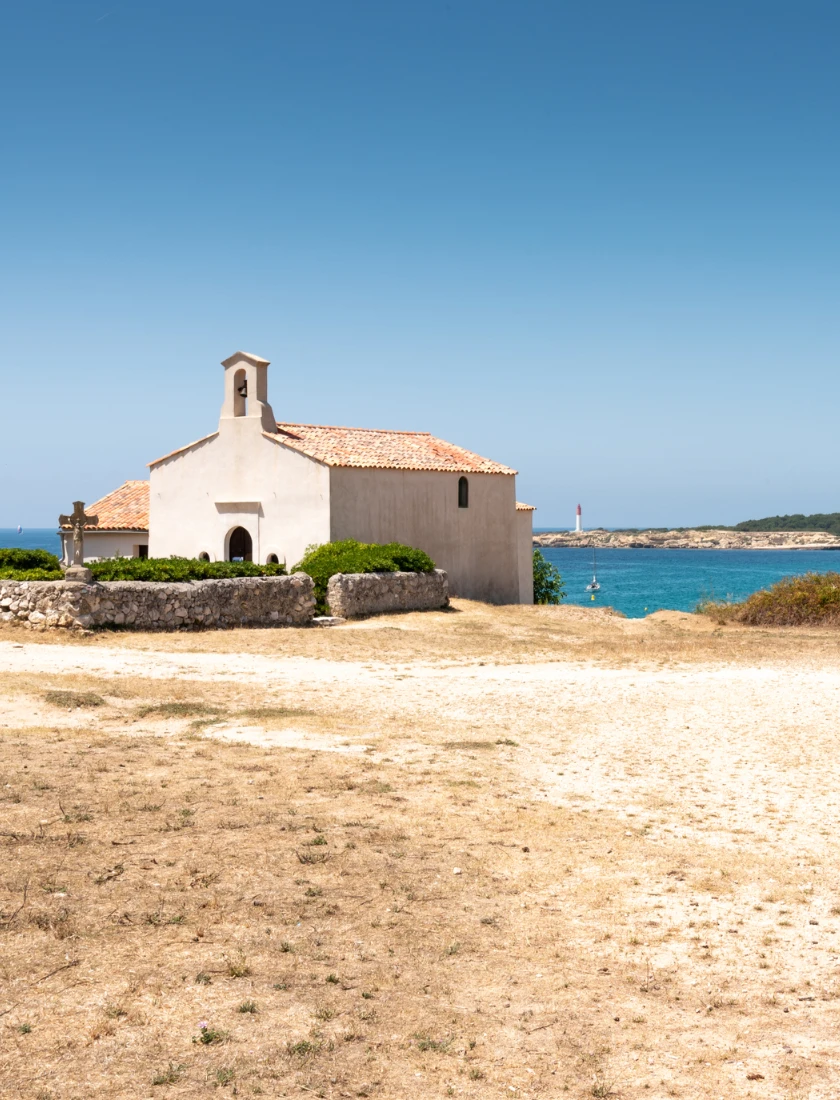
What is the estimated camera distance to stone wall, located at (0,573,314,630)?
21453 mm

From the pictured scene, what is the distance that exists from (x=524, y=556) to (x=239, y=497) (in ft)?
37.7

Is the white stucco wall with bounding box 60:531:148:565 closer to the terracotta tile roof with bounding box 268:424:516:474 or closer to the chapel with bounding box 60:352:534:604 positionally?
the chapel with bounding box 60:352:534:604

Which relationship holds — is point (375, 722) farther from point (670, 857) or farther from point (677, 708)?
point (670, 857)

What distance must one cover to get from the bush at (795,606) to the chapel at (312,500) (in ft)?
31.2

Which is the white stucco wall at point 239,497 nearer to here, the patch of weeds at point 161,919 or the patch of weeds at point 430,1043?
the patch of weeds at point 161,919

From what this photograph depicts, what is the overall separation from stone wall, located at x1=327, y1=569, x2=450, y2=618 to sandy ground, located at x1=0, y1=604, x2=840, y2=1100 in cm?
537

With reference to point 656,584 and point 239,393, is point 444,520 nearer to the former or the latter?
point 239,393

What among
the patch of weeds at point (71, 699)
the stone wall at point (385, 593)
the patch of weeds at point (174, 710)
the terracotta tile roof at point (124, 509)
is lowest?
the patch of weeds at point (174, 710)

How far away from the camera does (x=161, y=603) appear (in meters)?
22.8

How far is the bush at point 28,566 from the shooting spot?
73.2 ft

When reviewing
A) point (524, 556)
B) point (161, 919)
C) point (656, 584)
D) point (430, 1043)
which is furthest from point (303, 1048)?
point (656, 584)

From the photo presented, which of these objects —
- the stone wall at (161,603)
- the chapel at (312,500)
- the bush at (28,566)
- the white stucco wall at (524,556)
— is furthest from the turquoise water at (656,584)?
the bush at (28,566)

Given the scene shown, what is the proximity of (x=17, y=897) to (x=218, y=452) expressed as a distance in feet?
93.2

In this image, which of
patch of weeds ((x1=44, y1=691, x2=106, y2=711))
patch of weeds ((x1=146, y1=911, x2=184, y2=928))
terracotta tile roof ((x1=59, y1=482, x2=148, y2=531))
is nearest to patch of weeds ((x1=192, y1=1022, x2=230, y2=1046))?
patch of weeds ((x1=146, y1=911, x2=184, y2=928))
